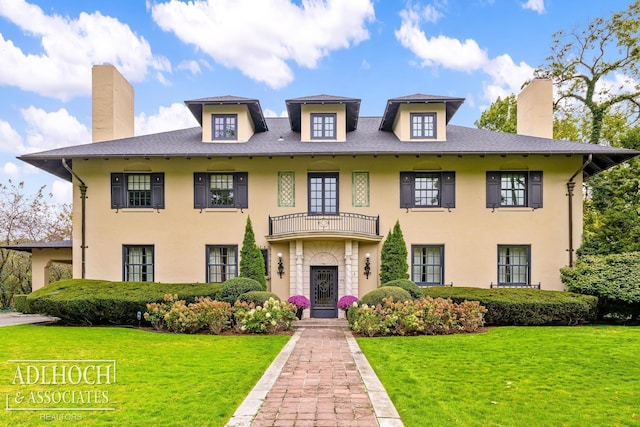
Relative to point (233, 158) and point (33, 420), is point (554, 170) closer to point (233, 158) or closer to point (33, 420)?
point (233, 158)

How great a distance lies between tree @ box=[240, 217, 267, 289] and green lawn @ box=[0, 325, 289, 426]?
4205 millimetres

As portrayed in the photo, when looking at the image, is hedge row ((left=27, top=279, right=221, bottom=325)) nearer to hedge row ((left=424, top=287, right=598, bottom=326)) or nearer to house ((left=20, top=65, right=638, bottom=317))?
house ((left=20, top=65, right=638, bottom=317))

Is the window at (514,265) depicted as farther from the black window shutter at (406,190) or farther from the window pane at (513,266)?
the black window shutter at (406,190)

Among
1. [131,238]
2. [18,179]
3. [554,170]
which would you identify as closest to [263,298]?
[131,238]

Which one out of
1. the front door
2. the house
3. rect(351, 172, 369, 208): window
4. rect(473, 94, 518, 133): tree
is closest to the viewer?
the house

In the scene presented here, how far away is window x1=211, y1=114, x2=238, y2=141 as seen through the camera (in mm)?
18000

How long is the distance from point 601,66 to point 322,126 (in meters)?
18.9

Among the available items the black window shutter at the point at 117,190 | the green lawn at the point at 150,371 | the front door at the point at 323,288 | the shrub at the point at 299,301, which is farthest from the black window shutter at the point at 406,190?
the black window shutter at the point at 117,190

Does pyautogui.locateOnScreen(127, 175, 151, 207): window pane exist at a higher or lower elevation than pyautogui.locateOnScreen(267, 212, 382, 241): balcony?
higher

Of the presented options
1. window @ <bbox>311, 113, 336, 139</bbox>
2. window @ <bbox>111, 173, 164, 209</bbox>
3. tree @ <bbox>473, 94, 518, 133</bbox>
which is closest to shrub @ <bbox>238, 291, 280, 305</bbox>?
window @ <bbox>111, 173, 164, 209</bbox>

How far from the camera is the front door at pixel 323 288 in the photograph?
16750 mm

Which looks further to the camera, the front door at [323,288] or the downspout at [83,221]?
the downspout at [83,221]

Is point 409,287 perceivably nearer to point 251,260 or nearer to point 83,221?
point 251,260

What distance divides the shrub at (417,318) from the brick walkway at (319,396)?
2741 millimetres
